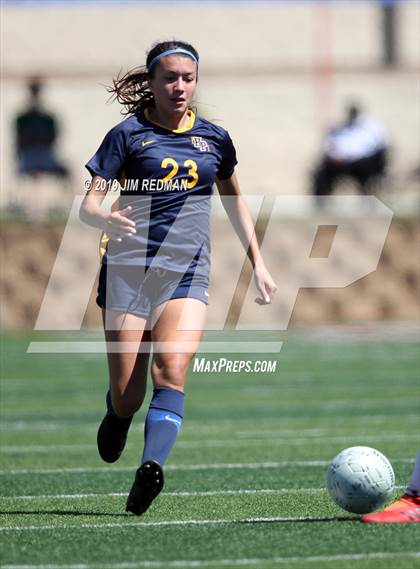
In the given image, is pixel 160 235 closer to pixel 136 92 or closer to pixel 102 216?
pixel 102 216

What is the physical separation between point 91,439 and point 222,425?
3.88 feet

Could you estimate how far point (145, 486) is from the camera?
6023 millimetres

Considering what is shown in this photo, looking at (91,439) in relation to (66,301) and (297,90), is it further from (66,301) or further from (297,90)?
(297,90)

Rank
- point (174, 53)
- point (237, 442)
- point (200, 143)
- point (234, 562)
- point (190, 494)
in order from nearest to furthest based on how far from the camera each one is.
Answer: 1. point (234, 562)
2. point (174, 53)
3. point (200, 143)
4. point (190, 494)
5. point (237, 442)

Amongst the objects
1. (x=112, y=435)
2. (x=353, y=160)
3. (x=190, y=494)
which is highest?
(x=112, y=435)

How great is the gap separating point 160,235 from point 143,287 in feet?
0.83

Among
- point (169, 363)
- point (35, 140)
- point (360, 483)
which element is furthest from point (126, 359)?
point (35, 140)

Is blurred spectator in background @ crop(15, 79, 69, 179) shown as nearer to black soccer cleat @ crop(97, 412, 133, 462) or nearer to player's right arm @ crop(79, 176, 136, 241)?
black soccer cleat @ crop(97, 412, 133, 462)

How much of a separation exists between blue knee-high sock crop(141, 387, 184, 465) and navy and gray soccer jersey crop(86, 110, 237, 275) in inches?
23.2

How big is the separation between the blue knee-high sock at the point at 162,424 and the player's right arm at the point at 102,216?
0.73 meters

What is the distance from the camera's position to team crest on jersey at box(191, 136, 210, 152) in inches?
262

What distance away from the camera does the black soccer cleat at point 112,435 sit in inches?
277

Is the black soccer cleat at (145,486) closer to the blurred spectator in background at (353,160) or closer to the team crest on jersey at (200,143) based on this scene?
the team crest on jersey at (200,143)

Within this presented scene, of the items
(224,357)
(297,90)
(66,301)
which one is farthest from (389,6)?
(224,357)
